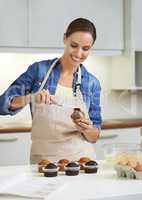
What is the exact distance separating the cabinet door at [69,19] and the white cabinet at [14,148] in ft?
2.59

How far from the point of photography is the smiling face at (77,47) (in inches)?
107

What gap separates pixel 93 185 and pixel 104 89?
2.57 meters

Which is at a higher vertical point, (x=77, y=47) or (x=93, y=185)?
(x=77, y=47)

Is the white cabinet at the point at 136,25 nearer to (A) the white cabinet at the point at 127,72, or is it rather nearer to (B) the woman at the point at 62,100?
(A) the white cabinet at the point at 127,72

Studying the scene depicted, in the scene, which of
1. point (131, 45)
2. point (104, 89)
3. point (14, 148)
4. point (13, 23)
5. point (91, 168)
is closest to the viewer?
point (91, 168)

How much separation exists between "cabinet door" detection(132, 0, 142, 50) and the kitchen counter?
214 centimetres

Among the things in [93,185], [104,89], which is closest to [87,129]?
[93,185]

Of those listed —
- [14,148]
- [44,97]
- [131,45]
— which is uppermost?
[131,45]

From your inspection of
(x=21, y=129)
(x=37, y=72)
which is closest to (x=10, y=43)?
(x=21, y=129)

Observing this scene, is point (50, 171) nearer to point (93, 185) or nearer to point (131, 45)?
point (93, 185)

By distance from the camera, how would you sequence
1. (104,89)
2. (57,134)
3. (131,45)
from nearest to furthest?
(57,134) < (131,45) < (104,89)

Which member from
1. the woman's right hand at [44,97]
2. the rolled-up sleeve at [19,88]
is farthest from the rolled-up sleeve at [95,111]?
the rolled-up sleeve at [19,88]

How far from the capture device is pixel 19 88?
2.64 metres

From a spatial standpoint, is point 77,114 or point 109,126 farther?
point 109,126
